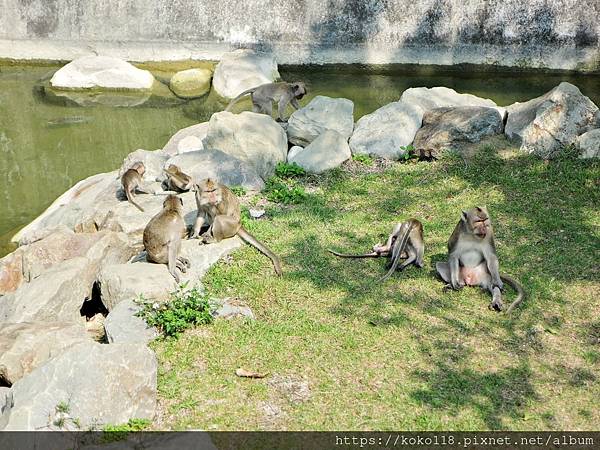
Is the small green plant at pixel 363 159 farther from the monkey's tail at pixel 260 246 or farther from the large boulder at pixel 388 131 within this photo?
the monkey's tail at pixel 260 246

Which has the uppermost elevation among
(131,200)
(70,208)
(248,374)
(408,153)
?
(408,153)

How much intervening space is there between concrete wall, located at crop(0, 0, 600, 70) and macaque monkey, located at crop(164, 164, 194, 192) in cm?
914

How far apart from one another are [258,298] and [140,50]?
42.0ft

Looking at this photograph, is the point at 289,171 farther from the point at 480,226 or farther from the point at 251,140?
the point at 480,226

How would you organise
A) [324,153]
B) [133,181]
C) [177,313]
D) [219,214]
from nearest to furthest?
[177,313]
[219,214]
[133,181]
[324,153]

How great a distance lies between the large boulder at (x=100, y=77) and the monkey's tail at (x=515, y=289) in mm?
12113

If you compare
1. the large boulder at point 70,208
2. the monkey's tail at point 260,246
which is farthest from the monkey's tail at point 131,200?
the monkey's tail at point 260,246

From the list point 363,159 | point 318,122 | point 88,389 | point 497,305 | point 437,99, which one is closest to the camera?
point 88,389

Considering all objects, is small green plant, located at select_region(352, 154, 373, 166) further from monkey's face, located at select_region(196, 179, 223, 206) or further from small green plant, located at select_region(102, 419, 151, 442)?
small green plant, located at select_region(102, 419, 151, 442)

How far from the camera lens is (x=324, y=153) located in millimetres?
12031

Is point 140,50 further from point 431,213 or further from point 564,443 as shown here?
point 564,443

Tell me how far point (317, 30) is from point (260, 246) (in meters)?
11.3

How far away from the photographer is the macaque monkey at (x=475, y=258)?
27.0ft

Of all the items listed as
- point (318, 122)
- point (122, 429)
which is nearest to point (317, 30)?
point (318, 122)
